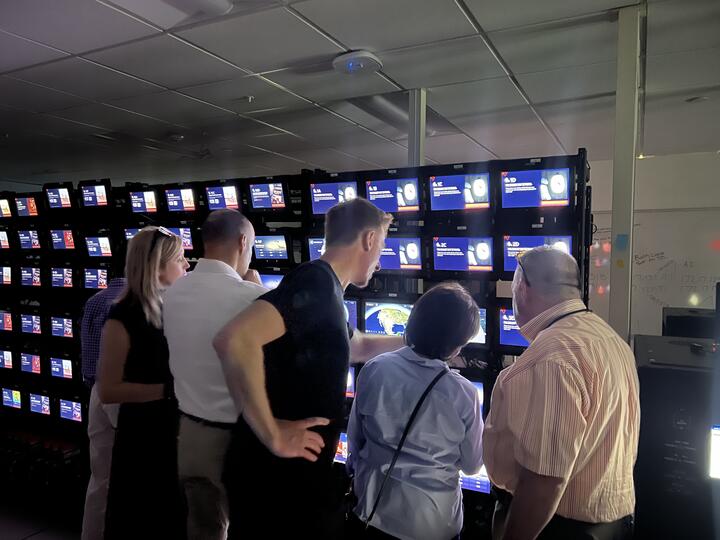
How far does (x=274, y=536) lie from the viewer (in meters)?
1.34

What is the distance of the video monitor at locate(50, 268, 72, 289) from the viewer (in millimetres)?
3820

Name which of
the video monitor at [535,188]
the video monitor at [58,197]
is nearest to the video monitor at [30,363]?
the video monitor at [58,197]

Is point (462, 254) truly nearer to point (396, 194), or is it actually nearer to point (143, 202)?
point (396, 194)

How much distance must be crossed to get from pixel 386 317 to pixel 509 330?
619 mm

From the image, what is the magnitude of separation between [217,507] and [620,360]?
1376 millimetres

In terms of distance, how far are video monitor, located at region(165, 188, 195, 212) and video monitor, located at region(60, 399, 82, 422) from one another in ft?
5.85

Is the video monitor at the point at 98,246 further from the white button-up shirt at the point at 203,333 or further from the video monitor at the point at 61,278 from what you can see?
the white button-up shirt at the point at 203,333

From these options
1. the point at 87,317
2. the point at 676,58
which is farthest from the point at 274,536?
the point at 676,58

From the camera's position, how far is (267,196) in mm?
2936

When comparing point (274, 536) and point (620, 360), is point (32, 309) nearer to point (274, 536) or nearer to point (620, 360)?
point (274, 536)

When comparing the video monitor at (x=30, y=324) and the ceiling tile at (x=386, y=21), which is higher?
the ceiling tile at (x=386, y=21)

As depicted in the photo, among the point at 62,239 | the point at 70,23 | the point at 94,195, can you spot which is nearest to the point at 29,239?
the point at 62,239

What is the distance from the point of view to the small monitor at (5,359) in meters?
4.13

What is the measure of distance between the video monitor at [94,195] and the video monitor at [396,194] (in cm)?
212
